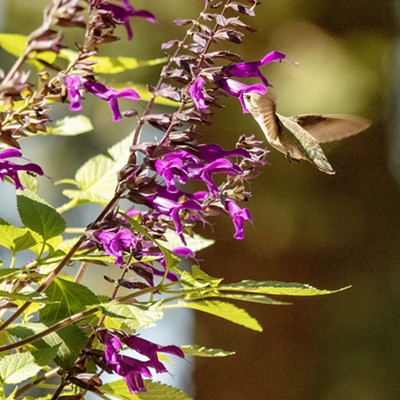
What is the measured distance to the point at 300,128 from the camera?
112 cm

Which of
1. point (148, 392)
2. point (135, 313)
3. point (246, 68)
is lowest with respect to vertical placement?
point (148, 392)

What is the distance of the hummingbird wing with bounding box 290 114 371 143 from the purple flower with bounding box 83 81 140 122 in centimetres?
45

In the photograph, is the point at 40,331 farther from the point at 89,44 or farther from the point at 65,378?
the point at 89,44

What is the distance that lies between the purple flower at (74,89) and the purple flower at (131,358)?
17 centimetres

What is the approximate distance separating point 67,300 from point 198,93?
19 centimetres

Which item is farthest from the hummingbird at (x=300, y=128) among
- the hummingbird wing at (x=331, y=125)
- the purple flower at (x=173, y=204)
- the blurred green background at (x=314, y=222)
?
the blurred green background at (x=314, y=222)

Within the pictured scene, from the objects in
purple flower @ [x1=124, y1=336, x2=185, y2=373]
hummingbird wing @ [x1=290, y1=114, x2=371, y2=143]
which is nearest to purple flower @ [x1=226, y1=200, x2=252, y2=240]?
purple flower @ [x1=124, y1=336, x2=185, y2=373]

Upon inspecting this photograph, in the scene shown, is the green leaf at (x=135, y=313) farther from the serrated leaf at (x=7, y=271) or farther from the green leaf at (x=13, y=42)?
the green leaf at (x=13, y=42)

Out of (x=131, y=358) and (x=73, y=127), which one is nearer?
(x=131, y=358)

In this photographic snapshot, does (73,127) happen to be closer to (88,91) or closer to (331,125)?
(88,91)

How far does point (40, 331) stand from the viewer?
2.11 ft

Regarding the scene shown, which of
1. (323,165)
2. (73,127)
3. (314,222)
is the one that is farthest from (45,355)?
(314,222)

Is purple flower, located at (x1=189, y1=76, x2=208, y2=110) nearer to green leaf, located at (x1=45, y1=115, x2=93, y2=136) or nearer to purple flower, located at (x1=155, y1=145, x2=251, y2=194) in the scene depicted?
purple flower, located at (x1=155, y1=145, x2=251, y2=194)

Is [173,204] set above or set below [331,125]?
above
